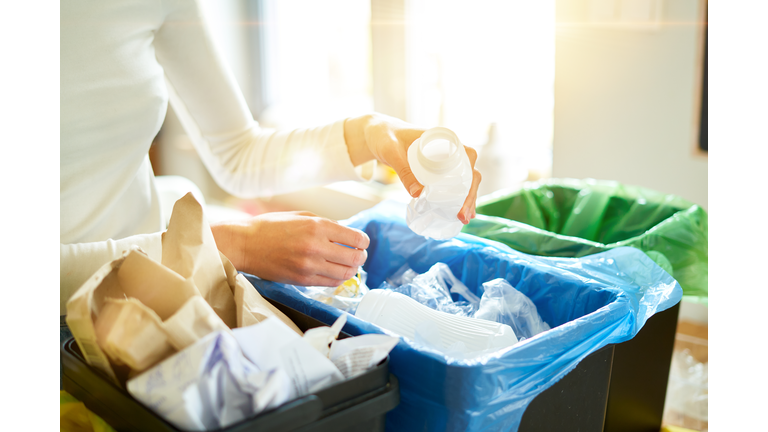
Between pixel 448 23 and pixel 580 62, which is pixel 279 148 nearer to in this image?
pixel 580 62

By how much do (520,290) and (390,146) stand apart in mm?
265

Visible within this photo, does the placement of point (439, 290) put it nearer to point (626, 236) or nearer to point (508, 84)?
point (626, 236)

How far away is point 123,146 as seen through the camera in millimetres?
787

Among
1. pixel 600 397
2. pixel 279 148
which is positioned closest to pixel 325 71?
pixel 279 148

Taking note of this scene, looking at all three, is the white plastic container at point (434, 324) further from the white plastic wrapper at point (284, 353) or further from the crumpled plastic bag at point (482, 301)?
the white plastic wrapper at point (284, 353)

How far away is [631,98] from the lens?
59.2 inches

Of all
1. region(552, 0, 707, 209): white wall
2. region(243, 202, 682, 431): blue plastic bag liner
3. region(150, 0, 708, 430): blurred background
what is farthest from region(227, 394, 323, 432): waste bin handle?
region(552, 0, 707, 209): white wall

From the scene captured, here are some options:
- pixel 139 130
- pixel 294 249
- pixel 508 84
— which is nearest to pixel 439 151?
pixel 294 249

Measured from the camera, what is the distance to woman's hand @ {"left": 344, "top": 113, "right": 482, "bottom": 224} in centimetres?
69

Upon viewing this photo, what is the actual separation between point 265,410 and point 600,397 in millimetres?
409

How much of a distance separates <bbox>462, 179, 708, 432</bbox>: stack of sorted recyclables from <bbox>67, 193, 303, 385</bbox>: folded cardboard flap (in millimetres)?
475

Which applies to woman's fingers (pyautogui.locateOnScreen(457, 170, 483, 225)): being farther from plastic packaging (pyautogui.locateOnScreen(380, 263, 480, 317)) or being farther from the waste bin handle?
the waste bin handle

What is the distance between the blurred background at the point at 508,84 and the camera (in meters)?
1.40

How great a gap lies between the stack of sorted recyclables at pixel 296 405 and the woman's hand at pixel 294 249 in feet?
0.75
